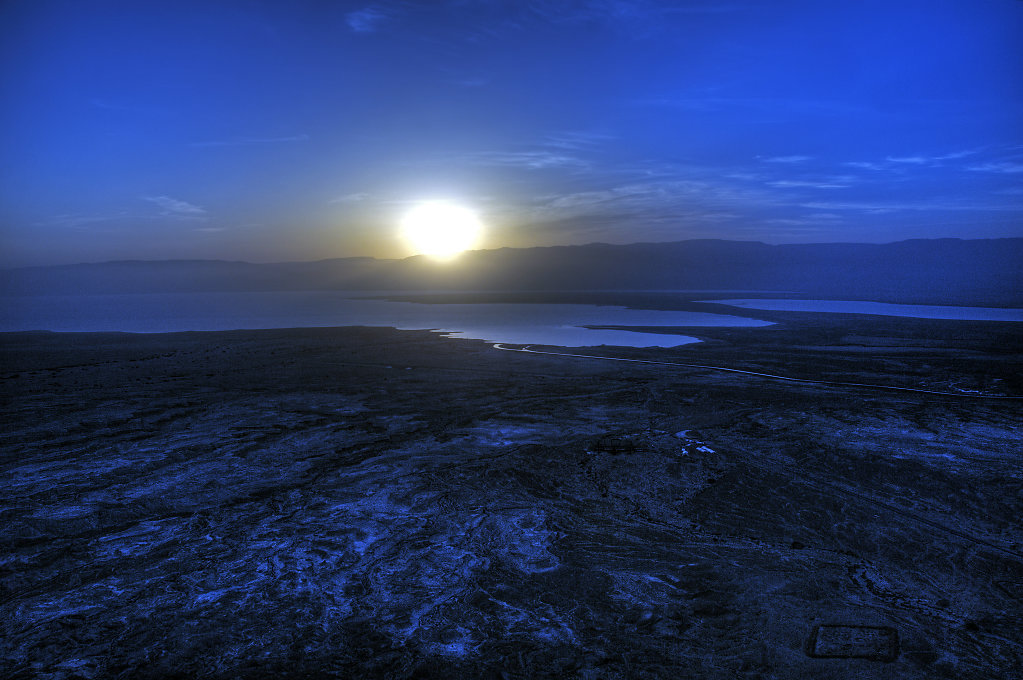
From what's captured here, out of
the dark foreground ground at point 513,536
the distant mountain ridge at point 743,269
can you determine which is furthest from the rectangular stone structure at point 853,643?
the distant mountain ridge at point 743,269

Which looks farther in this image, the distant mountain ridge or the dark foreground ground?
the distant mountain ridge

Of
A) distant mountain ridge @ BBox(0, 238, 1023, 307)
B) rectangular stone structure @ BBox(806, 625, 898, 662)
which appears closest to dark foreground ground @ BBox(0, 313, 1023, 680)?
rectangular stone structure @ BBox(806, 625, 898, 662)

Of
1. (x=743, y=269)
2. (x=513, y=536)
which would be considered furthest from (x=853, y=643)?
(x=743, y=269)

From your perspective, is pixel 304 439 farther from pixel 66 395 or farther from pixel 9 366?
pixel 9 366

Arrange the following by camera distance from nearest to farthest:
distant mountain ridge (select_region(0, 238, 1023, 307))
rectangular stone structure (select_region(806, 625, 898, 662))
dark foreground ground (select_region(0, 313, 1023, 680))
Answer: rectangular stone structure (select_region(806, 625, 898, 662)), dark foreground ground (select_region(0, 313, 1023, 680)), distant mountain ridge (select_region(0, 238, 1023, 307))

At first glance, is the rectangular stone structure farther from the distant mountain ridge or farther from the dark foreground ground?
the distant mountain ridge

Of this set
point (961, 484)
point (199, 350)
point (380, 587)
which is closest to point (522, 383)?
point (961, 484)
